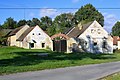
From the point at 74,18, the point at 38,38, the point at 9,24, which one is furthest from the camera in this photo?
the point at 9,24

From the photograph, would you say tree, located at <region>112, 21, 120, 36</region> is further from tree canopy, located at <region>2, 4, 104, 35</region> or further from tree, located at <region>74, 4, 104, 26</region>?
tree, located at <region>74, 4, 104, 26</region>


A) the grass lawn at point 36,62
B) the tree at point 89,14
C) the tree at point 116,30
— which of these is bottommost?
the grass lawn at point 36,62

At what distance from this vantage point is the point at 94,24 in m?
63.7

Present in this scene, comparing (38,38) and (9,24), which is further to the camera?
(9,24)

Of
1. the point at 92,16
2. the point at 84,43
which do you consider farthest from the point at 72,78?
the point at 92,16

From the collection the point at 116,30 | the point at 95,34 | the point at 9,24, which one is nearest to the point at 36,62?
the point at 95,34

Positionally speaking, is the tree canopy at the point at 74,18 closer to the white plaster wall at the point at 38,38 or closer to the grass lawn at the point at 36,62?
the white plaster wall at the point at 38,38

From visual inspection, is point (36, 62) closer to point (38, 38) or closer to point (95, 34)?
point (95, 34)

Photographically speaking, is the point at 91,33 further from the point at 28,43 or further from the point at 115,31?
the point at 115,31

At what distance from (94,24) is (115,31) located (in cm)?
7843

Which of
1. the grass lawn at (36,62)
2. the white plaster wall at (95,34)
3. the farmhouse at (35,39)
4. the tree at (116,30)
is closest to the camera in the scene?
the grass lawn at (36,62)

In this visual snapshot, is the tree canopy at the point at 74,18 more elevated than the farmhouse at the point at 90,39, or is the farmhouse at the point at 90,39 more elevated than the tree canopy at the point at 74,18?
the tree canopy at the point at 74,18

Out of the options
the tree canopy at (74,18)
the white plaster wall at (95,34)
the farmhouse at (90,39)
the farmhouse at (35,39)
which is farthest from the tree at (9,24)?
the white plaster wall at (95,34)

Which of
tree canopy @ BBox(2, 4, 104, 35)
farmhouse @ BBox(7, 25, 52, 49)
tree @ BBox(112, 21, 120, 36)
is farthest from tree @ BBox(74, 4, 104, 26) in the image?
farmhouse @ BBox(7, 25, 52, 49)
